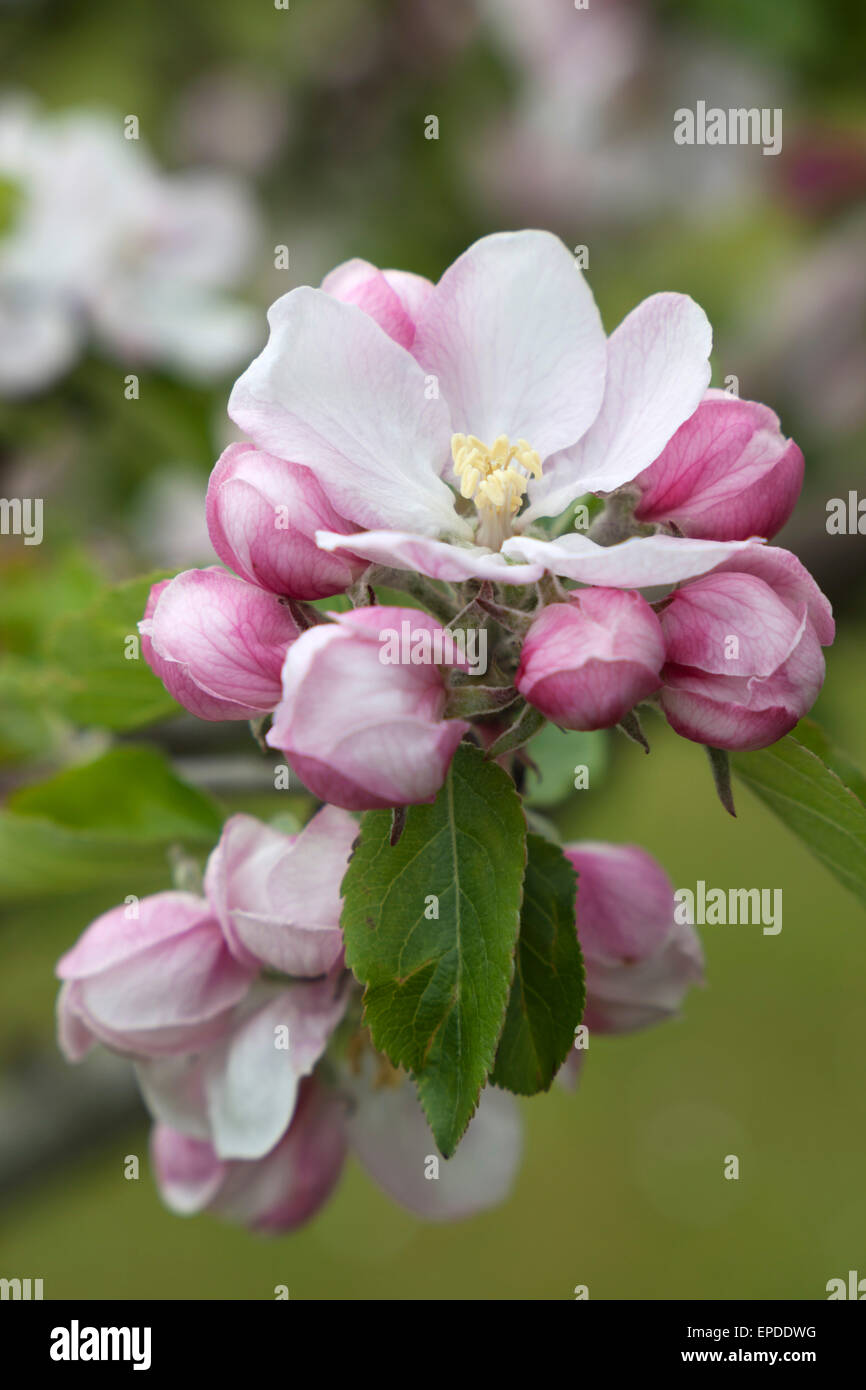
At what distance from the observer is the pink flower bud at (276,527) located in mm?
706

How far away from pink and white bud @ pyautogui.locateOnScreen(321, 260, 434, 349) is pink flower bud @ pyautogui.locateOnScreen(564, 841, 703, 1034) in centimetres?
37

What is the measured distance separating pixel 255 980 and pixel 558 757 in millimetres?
300

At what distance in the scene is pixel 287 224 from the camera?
3170 mm

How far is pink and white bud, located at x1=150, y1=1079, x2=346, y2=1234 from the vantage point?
100 cm

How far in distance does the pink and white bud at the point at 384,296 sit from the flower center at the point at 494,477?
8 centimetres

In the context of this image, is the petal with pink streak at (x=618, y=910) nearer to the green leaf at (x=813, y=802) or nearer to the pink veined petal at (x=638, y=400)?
the green leaf at (x=813, y=802)

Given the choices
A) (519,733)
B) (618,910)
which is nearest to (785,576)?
(519,733)

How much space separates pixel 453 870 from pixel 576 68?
2969 millimetres

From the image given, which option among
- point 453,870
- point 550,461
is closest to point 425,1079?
point 453,870

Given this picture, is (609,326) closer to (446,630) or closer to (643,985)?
(643,985)

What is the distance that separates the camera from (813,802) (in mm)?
777

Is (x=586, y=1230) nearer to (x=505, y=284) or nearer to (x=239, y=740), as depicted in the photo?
(x=239, y=740)

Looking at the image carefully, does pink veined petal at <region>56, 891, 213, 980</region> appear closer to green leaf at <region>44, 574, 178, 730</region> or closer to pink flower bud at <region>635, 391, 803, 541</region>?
green leaf at <region>44, 574, 178, 730</region>

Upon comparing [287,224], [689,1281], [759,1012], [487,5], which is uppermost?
[487,5]
